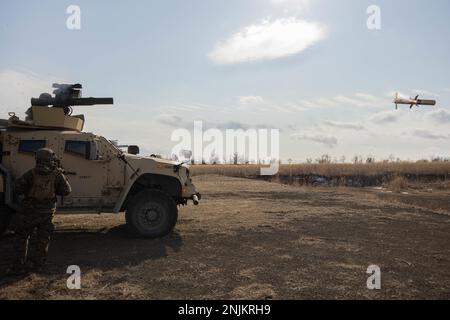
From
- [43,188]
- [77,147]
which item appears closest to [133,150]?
[77,147]

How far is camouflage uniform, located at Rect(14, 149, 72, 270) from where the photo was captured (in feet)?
22.0

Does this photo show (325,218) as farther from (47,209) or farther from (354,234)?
(47,209)

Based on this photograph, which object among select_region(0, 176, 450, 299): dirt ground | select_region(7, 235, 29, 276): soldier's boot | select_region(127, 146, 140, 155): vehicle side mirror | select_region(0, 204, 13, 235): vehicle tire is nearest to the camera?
select_region(0, 176, 450, 299): dirt ground

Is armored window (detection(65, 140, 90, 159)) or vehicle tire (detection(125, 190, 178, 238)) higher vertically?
armored window (detection(65, 140, 90, 159))

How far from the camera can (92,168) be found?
902 cm

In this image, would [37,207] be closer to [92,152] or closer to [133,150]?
[92,152]

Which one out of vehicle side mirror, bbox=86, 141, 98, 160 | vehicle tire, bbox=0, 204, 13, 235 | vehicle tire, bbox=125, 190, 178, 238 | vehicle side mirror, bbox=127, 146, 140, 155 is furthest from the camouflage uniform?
vehicle side mirror, bbox=127, 146, 140, 155

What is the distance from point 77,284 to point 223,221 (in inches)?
228

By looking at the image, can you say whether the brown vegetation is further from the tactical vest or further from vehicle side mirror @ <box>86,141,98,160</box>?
the tactical vest

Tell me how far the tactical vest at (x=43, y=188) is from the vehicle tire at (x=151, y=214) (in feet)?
7.73

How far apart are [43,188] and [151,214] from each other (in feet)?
8.99

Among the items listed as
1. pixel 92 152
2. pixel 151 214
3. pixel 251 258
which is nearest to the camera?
pixel 251 258

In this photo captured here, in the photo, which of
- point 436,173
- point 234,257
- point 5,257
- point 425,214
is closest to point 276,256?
point 234,257
